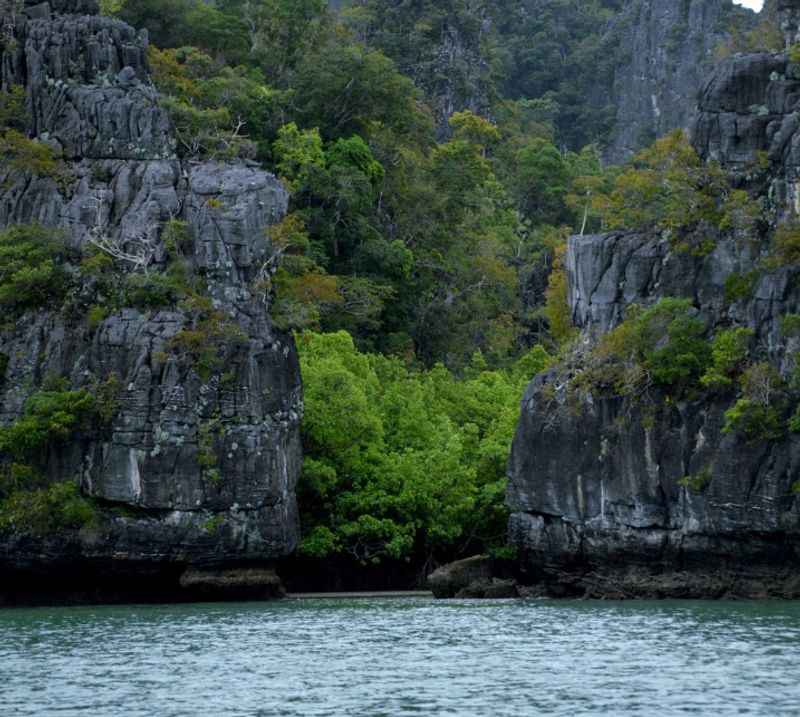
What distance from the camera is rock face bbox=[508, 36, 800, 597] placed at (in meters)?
41.8

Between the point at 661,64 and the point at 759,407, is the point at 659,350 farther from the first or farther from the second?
the point at 661,64

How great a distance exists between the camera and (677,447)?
43281 mm

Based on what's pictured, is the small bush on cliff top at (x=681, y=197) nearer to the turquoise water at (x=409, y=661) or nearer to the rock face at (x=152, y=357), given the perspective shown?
the rock face at (x=152, y=357)

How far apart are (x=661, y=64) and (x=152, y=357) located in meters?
67.9

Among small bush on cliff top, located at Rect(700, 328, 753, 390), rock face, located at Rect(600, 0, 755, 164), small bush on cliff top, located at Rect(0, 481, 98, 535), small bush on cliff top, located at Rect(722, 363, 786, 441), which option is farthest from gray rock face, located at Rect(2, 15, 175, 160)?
rock face, located at Rect(600, 0, 755, 164)

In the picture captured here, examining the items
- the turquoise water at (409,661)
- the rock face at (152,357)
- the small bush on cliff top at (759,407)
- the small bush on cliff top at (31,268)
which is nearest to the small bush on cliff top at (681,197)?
the small bush on cliff top at (759,407)

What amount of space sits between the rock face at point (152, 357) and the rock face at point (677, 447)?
24.4ft

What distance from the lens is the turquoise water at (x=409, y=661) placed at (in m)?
24.5

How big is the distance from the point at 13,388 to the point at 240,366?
6261 mm

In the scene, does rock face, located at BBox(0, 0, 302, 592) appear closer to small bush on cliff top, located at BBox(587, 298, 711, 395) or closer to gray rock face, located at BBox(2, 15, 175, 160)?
gray rock face, located at BBox(2, 15, 175, 160)

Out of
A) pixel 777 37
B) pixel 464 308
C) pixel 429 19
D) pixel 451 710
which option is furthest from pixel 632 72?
pixel 451 710

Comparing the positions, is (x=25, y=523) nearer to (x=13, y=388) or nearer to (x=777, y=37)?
(x=13, y=388)

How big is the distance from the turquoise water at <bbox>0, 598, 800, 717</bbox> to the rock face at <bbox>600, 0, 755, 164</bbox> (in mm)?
65439

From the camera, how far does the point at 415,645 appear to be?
3256 centimetres
